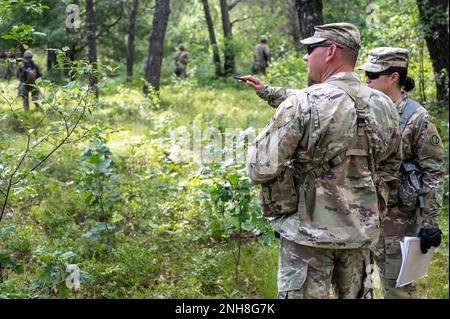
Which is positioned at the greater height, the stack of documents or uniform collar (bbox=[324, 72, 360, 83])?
uniform collar (bbox=[324, 72, 360, 83])

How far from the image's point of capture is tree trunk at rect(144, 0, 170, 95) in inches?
476

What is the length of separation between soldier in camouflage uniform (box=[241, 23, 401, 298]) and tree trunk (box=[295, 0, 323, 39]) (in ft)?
9.38

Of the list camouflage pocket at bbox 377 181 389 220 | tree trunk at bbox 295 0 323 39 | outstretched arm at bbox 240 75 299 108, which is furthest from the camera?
tree trunk at bbox 295 0 323 39

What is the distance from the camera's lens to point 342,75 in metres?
2.80

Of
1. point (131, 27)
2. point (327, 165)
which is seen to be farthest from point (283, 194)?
point (131, 27)

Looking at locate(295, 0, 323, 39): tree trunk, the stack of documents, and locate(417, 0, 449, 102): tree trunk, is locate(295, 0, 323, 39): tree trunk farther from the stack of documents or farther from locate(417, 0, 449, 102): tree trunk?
locate(417, 0, 449, 102): tree trunk

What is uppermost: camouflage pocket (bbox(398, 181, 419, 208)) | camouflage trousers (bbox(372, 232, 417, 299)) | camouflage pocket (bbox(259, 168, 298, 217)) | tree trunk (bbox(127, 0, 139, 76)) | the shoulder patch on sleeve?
tree trunk (bbox(127, 0, 139, 76))

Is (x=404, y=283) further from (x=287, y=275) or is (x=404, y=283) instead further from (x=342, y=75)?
(x=342, y=75)

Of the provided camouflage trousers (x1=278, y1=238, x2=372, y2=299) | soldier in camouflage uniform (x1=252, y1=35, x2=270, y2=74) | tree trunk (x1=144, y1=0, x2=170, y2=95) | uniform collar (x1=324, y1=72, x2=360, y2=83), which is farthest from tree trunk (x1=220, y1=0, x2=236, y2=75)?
camouflage trousers (x1=278, y1=238, x2=372, y2=299)

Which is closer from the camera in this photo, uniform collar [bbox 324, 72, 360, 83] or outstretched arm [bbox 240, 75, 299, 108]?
uniform collar [bbox 324, 72, 360, 83]

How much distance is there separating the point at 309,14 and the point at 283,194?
3395 millimetres

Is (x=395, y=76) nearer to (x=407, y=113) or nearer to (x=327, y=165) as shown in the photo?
(x=407, y=113)

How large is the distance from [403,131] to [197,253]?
2.51 meters

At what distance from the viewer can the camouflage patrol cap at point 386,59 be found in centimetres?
359
